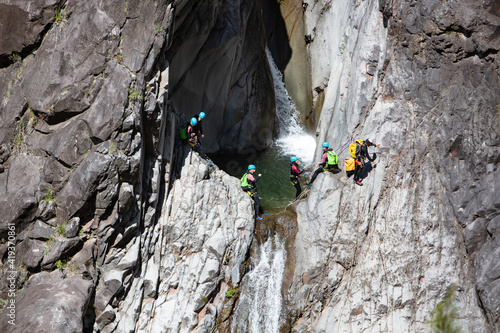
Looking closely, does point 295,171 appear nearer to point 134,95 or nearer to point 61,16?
point 134,95

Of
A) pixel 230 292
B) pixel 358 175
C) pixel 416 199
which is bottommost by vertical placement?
pixel 230 292

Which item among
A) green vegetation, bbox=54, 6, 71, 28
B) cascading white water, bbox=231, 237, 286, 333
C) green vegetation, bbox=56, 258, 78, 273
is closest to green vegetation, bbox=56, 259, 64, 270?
green vegetation, bbox=56, 258, 78, 273

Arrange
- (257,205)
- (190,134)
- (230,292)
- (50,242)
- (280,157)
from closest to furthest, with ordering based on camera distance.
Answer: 1. (50,242)
2. (230,292)
3. (190,134)
4. (257,205)
5. (280,157)

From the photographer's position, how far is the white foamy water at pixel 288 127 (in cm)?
2583

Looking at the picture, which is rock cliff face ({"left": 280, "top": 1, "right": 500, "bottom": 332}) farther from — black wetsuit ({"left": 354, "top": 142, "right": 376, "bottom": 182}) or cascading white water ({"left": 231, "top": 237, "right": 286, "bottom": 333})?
cascading white water ({"left": 231, "top": 237, "right": 286, "bottom": 333})

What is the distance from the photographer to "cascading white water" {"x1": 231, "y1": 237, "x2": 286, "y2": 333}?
16.1 meters

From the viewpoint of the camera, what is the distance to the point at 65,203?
13.7 meters

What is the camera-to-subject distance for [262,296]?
16484mm

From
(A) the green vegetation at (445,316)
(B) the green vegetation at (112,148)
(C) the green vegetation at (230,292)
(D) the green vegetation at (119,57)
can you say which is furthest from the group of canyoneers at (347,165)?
(D) the green vegetation at (119,57)

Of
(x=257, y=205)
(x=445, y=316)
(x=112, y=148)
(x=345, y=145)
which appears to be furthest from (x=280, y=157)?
(x=112, y=148)

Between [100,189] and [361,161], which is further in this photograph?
[361,161]

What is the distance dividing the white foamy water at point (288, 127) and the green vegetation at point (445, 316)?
11325mm

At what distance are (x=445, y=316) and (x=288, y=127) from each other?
603 inches

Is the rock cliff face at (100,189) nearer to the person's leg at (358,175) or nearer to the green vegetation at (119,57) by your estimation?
the green vegetation at (119,57)
